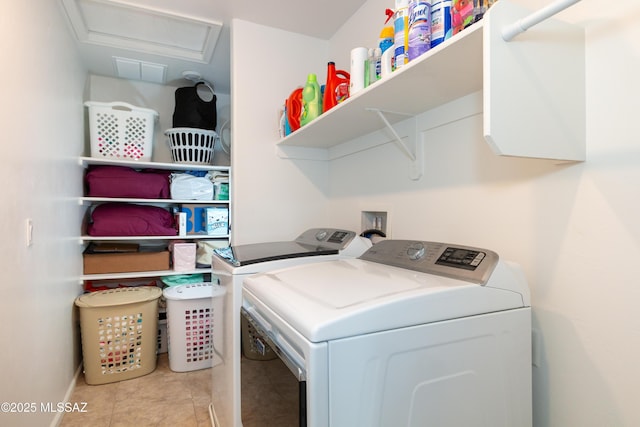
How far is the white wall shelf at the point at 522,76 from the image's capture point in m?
0.81

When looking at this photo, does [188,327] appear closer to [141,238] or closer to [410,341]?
[141,238]

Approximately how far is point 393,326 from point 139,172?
8.68ft

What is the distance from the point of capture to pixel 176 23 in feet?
7.20

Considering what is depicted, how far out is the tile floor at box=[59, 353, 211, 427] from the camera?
1906mm

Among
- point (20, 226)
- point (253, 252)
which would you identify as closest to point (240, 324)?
point (253, 252)

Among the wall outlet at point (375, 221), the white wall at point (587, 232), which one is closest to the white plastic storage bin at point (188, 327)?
the wall outlet at point (375, 221)

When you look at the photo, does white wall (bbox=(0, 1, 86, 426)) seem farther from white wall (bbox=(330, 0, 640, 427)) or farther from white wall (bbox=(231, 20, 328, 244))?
white wall (bbox=(330, 0, 640, 427))

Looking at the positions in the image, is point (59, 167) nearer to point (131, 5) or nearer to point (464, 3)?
point (131, 5)

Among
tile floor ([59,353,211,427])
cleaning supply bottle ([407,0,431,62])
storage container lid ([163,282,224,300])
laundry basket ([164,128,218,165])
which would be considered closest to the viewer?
cleaning supply bottle ([407,0,431,62])

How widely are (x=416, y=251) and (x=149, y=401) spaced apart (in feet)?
6.45

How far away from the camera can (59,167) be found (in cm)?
197

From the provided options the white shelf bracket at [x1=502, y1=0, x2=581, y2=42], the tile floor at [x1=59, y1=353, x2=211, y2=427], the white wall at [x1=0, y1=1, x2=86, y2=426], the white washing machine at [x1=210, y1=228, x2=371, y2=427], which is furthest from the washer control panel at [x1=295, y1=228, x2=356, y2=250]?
the white wall at [x1=0, y1=1, x2=86, y2=426]

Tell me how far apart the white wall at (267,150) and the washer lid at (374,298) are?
46.8 inches

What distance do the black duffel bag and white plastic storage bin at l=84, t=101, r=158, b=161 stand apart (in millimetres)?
209
